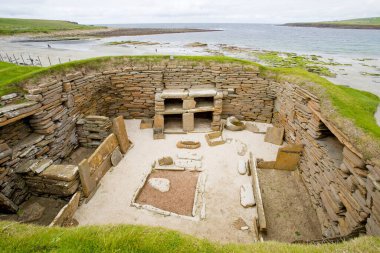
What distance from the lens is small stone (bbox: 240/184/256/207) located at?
590cm

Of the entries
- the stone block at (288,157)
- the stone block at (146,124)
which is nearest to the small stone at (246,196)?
the stone block at (288,157)

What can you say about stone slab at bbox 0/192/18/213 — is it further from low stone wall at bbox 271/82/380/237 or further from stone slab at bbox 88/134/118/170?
low stone wall at bbox 271/82/380/237

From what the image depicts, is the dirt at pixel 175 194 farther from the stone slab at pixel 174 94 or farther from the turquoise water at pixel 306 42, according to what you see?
the turquoise water at pixel 306 42

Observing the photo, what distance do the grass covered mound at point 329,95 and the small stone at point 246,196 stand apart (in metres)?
2.78

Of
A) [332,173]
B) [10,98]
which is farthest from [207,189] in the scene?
[10,98]

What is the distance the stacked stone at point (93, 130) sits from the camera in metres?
8.30

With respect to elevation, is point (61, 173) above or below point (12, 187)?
above

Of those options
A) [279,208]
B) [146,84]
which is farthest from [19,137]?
[279,208]

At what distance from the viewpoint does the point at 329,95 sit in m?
6.20

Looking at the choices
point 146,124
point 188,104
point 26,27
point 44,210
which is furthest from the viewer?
point 26,27

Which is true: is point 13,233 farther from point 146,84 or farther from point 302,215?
point 146,84

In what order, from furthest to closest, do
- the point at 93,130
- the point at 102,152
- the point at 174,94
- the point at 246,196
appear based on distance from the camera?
the point at 174,94 < the point at 93,130 < the point at 102,152 < the point at 246,196

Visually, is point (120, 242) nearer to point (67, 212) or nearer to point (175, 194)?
point (67, 212)

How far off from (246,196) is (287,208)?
3.60 feet
